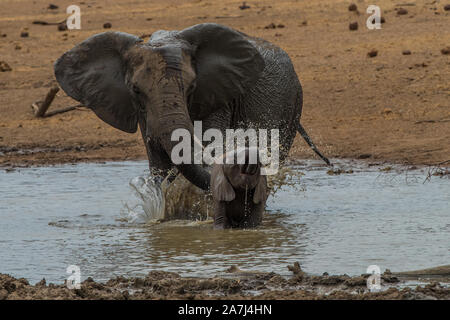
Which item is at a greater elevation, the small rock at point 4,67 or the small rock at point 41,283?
the small rock at point 4,67

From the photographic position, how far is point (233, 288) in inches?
212

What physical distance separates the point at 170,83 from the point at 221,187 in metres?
0.80

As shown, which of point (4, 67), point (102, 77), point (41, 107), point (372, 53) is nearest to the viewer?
point (102, 77)

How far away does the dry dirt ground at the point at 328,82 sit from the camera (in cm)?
1241

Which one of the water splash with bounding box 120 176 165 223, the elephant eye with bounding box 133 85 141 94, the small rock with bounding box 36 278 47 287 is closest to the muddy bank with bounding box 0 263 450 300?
the small rock with bounding box 36 278 47 287

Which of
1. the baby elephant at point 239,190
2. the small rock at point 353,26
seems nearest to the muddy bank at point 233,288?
the baby elephant at point 239,190

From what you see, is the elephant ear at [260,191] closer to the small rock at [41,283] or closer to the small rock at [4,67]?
the small rock at [41,283]

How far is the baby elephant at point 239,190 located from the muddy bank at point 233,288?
125 centimetres

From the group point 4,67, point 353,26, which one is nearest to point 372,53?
point 353,26

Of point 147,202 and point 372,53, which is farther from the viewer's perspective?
point 372,53

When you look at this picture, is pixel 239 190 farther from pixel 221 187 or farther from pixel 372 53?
pixel 372 53

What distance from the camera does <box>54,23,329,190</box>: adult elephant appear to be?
705cm

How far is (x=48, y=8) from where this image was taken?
26516 millimetres
